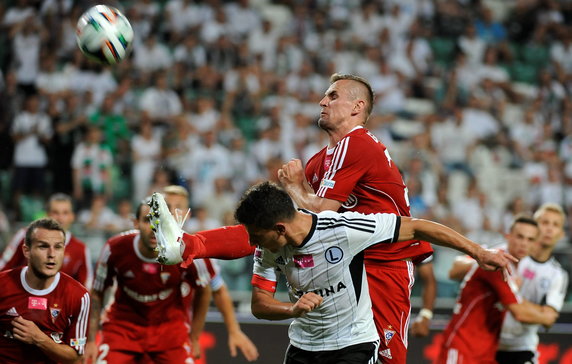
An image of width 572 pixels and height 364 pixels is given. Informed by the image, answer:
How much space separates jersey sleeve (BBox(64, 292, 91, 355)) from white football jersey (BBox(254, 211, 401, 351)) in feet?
5.10

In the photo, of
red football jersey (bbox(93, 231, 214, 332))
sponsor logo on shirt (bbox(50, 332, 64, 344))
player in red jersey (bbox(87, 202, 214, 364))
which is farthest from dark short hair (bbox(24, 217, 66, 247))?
red football jersey (bbox(93, 231, 214, 332))

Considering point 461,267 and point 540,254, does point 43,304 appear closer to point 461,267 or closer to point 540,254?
point 461,267

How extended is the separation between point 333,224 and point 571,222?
9569 mm

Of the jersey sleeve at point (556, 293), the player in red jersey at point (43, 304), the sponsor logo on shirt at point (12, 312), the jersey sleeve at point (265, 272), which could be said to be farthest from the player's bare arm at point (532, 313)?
the sponsor logo on shirt at point (12, 312)

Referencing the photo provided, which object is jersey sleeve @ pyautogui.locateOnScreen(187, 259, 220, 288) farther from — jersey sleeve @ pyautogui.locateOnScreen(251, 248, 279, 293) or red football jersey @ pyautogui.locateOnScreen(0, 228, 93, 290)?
jersey sleeve @ pyautogui.locateOnScreen(251, 248, 279, 293)

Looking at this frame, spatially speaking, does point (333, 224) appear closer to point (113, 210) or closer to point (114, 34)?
point (114, 34)

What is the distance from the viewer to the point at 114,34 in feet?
22.1

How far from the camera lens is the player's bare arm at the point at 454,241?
15.8 feet

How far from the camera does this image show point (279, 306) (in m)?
4.89

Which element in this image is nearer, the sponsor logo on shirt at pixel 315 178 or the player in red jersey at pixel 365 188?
the player in red jersey at pixel 365 188

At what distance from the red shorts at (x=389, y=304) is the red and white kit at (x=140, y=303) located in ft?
6.44

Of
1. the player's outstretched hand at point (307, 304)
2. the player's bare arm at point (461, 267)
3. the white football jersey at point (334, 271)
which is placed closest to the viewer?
the player's outstretched hand at point (307, 304)

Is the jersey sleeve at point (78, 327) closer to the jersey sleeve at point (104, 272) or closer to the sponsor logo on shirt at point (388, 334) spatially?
the jersey sleeve at point (104, 272)

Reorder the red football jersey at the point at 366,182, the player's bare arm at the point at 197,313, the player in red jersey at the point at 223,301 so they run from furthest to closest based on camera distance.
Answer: the player's bare arm at the point at 197,313, the player in red jersey at the point at 223,301, the red football jersey at the point at 366,182
